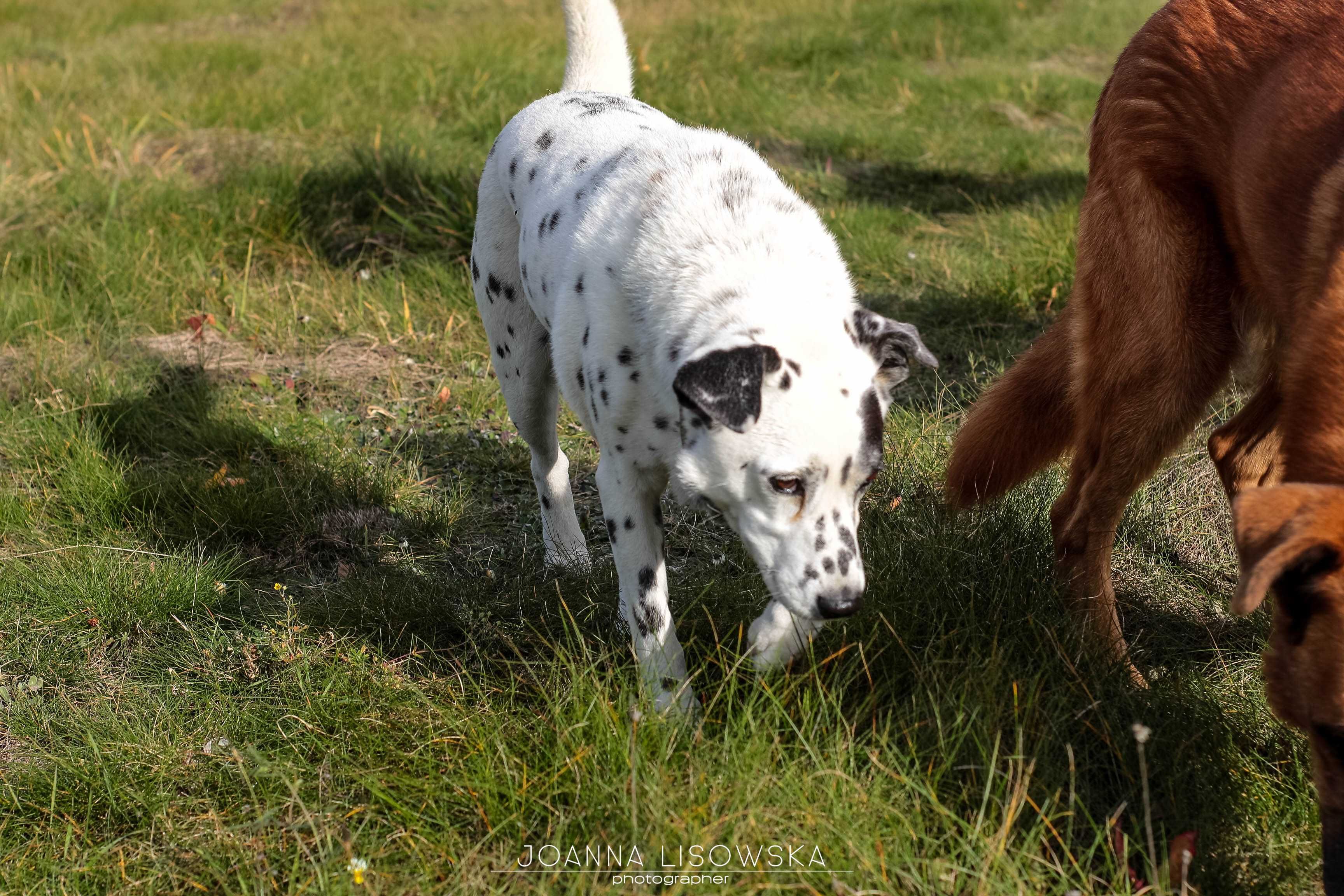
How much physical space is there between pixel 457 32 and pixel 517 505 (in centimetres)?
650

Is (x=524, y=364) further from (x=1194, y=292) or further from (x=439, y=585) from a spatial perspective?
(x=1194, y=292)

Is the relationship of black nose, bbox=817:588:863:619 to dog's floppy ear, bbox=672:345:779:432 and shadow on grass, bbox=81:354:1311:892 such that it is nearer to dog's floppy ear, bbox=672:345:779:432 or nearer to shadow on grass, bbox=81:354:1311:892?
shadow on grass, bbox=81:354:1311:892

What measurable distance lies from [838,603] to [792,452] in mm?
315

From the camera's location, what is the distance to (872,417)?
7.59 feet

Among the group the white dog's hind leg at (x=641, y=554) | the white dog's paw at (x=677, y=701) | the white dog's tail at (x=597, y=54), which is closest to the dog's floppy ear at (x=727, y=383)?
the white dog's hind leg at (x=641, y=554)

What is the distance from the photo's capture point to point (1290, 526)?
1.83 metres

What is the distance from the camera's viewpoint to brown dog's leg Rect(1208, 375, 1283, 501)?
3.03 m

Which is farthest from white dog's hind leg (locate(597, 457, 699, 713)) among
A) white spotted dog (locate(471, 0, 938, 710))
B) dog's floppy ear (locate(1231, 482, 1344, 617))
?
dog's floppy ear (locate(1231, 482, 1344, 617))

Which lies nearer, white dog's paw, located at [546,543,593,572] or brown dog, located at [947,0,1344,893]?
brown dog, located at [947,0,1344,893]

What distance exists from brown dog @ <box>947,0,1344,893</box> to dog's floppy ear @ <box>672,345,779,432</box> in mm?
1066

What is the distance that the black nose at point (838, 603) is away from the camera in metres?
2.23

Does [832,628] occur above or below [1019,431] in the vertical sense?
below

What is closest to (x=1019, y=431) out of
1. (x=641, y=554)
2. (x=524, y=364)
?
(x=641, y=554)

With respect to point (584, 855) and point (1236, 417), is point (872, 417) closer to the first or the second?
point (584, 855)
